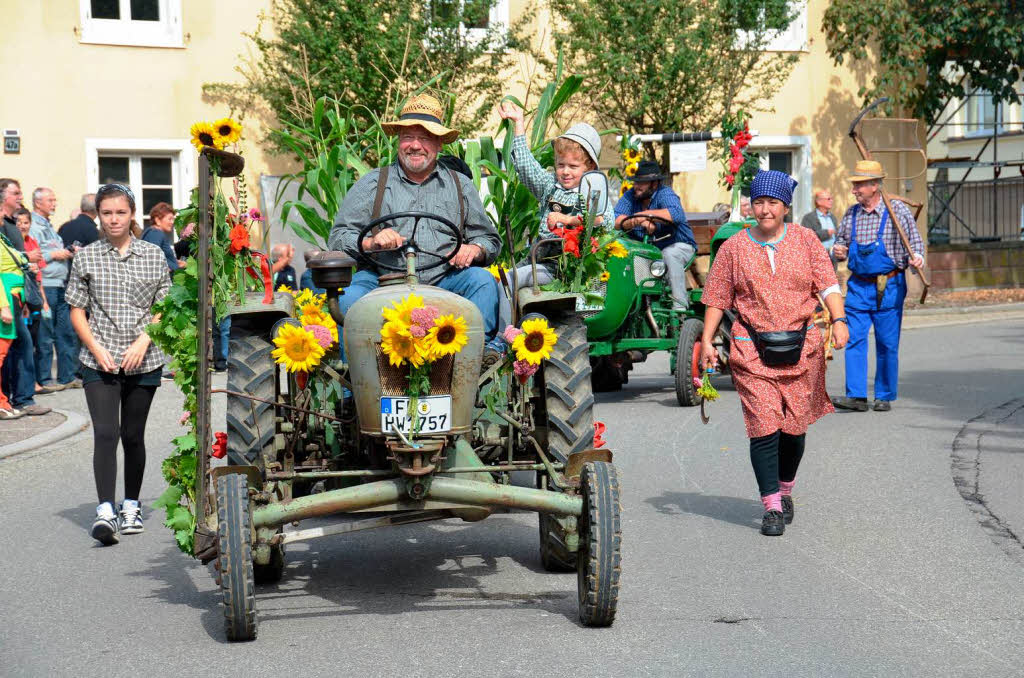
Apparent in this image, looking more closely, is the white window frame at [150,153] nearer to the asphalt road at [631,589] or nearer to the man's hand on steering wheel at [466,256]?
the asphalt road at [631,589]

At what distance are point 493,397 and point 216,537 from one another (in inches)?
59.1

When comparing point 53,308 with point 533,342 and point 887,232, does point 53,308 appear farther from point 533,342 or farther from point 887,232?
point 533,342

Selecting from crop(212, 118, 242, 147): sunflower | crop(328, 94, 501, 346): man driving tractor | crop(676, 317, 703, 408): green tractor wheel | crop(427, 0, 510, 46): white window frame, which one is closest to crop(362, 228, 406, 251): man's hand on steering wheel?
crop(328, 94, 501, 346): man driving tractor

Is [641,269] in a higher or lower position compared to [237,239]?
lower

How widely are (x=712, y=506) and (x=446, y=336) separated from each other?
11.4 ft

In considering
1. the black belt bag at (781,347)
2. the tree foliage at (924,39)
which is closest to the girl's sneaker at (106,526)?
the black belt bag at (781,347)

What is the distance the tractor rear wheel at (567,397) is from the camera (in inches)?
266

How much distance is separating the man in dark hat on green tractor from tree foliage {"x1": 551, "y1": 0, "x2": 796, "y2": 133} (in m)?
9.22

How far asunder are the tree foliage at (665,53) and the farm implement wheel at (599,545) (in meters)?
17.3

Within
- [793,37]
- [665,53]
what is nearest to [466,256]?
[665,53]

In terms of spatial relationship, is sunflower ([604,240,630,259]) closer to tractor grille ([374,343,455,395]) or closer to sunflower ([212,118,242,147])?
tractor grille ([374,343,455,395])

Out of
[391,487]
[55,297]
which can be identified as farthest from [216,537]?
[55,297]

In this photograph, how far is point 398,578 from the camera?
22.1 ft

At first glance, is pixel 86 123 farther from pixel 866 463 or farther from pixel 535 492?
pixel 535 492
